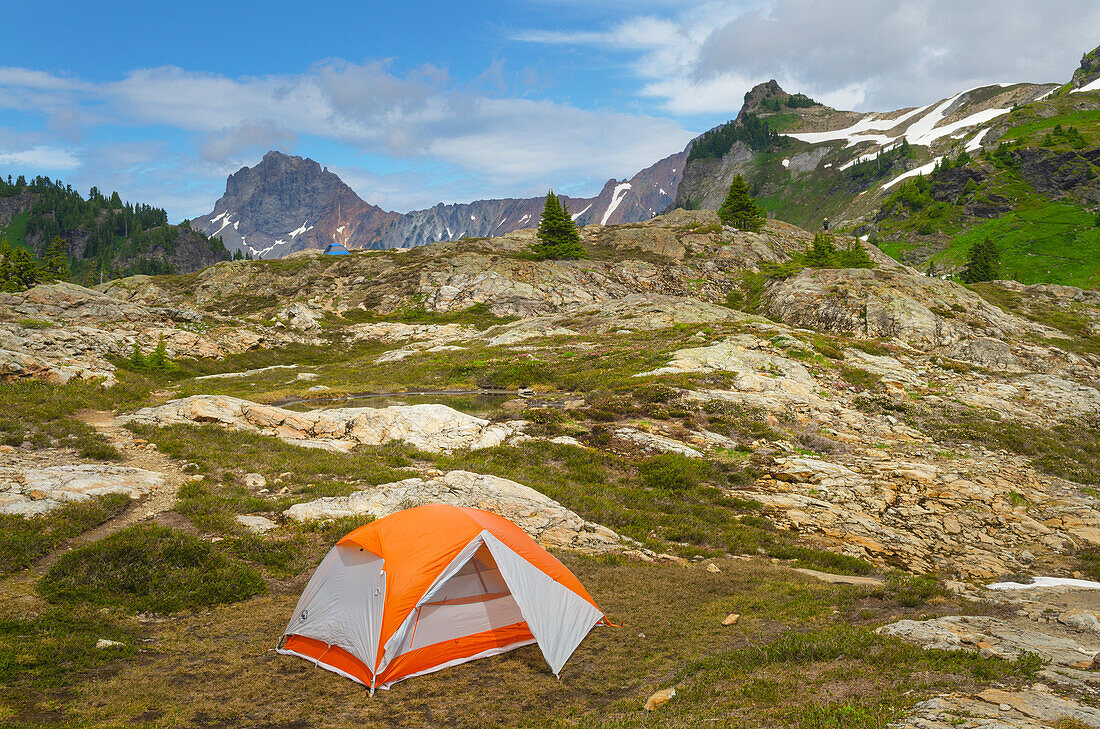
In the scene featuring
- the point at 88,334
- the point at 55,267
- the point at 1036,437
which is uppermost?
→ the point at 55,267

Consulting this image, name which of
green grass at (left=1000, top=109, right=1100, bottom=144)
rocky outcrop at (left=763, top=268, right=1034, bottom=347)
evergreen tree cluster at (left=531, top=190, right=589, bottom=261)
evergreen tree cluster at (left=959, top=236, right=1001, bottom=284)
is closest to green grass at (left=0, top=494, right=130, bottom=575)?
rocky outcrop at (left=763, top=268, right=1034, bottom=347)

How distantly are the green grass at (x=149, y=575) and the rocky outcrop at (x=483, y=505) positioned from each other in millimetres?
3460

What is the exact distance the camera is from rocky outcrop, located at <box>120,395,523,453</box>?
26.5m

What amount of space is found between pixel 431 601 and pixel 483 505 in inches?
283

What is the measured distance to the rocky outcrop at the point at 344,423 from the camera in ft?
87.1

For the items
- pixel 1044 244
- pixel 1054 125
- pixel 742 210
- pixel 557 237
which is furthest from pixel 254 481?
pixel 1054 125

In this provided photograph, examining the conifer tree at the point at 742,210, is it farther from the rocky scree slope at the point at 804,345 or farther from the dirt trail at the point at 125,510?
A: the dirt trail at the point at 125,510

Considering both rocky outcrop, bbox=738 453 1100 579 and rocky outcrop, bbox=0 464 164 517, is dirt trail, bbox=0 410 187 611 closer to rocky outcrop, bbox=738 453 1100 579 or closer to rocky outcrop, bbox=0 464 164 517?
rocky outcrop, bbox=0 464 164 517

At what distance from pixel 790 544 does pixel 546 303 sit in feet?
→ 221

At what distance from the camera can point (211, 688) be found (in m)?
9.70

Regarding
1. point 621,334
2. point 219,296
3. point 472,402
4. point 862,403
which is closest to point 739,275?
point 621,334

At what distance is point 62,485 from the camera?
1631cm

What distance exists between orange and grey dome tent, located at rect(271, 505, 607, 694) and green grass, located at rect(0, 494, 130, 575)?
766 cm

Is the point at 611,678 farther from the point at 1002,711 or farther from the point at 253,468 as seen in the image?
the point at 253,468
